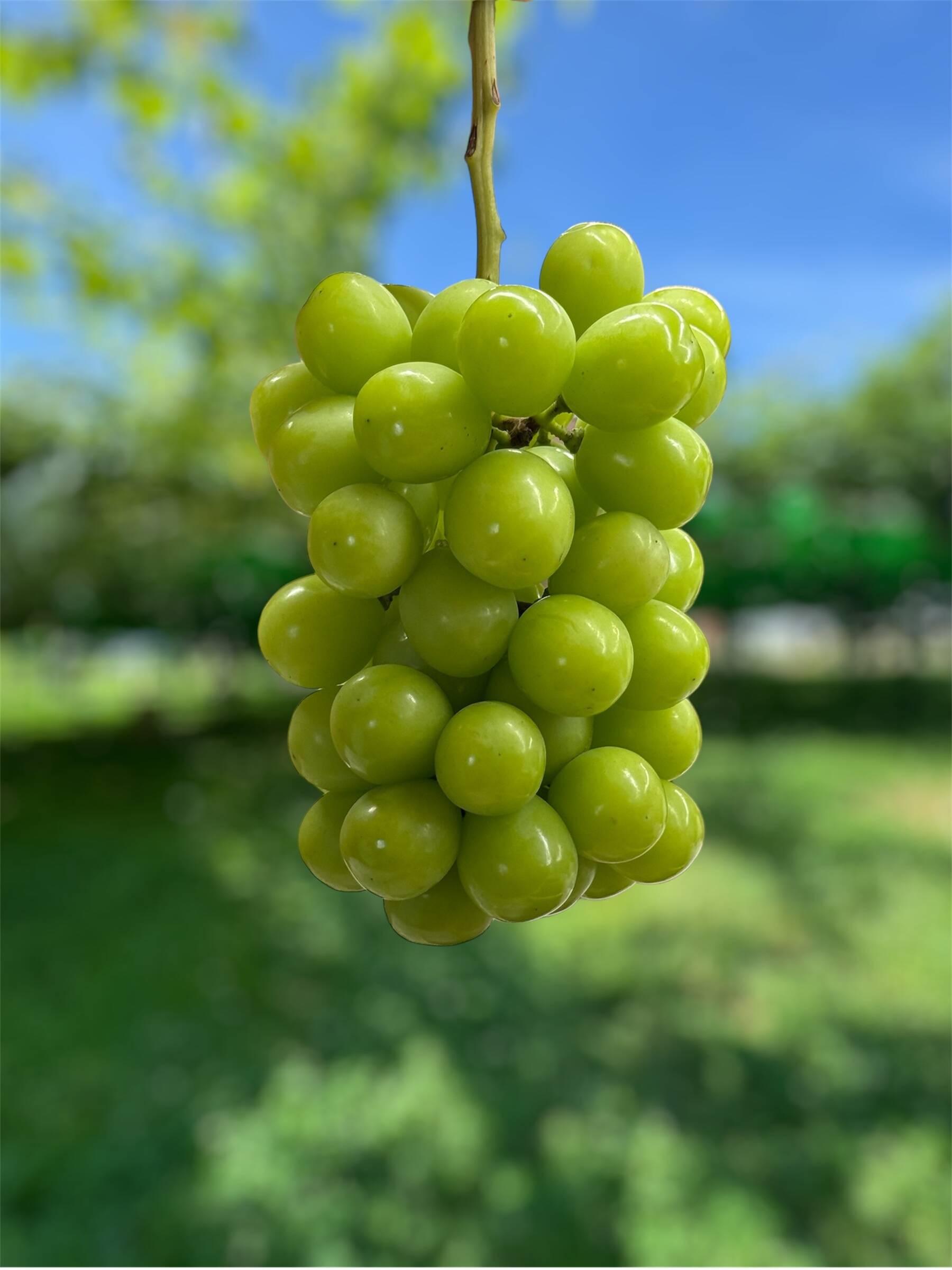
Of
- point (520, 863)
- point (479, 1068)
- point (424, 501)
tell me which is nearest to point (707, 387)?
point (424, 501)

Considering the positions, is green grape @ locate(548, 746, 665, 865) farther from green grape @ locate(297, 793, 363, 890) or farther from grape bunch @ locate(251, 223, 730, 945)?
green grape @ locate(297, 793, 363, 890)

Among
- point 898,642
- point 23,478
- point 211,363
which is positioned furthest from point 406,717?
point 898,642

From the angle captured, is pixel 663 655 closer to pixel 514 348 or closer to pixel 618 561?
pixel 618 561

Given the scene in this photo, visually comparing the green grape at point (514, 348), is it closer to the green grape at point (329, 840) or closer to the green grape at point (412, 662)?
the green grape at point (412, 662)

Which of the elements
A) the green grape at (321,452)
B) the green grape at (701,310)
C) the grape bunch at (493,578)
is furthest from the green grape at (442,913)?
the green grape at (701,310)

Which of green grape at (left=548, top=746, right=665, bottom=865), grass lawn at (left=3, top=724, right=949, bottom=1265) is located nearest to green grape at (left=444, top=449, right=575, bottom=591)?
green grape at (left=548, top=746, right=665, bottom=865)
